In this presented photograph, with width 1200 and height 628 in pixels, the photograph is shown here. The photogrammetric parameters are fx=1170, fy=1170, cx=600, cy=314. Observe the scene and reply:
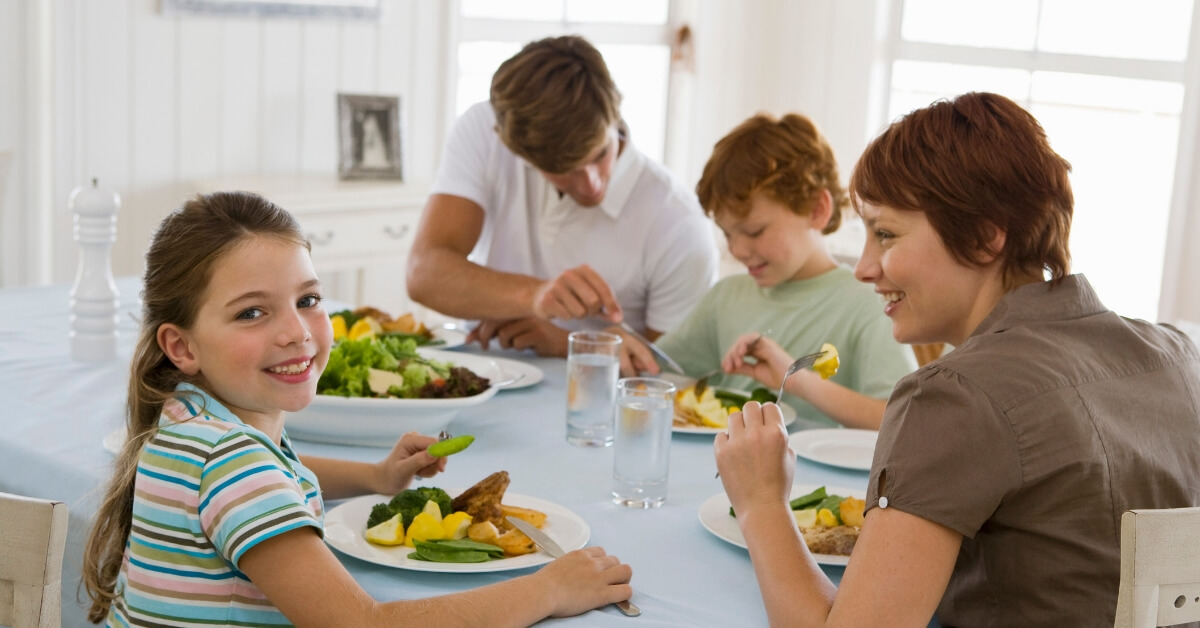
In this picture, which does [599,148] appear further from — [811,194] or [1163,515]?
[1163,515]

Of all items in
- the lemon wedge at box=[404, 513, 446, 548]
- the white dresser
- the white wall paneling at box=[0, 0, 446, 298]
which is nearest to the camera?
the lemon wedge at box=[404, 513, 446, 548]

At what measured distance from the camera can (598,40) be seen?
14.7 feet

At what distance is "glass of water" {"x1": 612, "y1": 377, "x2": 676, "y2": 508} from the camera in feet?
4.94

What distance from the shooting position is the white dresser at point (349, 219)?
3.72m

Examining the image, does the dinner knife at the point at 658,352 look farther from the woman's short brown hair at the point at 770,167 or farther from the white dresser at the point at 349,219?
the white dresser at the point at 349,219

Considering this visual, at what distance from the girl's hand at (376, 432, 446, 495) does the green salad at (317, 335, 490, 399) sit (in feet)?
1.01

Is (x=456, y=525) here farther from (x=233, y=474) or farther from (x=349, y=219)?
(x=349, y=219)

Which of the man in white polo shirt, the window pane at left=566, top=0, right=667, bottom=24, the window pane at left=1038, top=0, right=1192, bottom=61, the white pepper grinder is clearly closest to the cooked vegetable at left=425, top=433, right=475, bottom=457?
the man in white polo shirt

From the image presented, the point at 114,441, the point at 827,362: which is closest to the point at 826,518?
the point at 827,362

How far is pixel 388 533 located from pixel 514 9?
3349 millimetres

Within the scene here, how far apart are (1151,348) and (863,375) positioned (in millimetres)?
793

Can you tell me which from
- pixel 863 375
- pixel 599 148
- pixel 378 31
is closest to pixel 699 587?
pixel 863 375

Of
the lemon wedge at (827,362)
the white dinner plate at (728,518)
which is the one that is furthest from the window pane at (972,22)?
the white dinner plate at (728,518)

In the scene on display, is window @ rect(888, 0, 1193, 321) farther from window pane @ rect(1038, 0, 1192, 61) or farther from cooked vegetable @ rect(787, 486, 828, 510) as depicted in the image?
cooked vegetable @ rect(787, 486, 828, 510)
